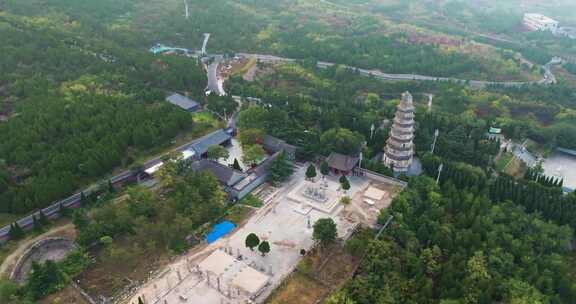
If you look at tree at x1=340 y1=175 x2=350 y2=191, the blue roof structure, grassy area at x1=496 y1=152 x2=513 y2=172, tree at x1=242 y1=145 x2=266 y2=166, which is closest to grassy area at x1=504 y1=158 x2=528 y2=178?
grassy area at x1=496 y1=152 x2=513 y2=172

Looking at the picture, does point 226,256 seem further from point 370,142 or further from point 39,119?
point 39,119

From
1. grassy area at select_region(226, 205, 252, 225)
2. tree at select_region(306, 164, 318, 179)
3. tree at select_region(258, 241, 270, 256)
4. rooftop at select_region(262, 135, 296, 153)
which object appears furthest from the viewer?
rooftop at select_region(262, 135, 296, 153)

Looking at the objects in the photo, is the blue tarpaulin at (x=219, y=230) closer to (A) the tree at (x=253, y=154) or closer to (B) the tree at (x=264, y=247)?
(B) the tree at (x=264, y=247)

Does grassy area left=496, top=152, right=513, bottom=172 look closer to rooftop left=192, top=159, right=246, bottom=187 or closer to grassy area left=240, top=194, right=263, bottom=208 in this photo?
grassy area left=240, top=194, right=263, bottom=208

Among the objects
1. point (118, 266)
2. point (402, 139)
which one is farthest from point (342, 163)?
point (118, 266)

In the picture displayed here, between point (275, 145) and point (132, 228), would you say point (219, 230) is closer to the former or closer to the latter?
point (132, 228)

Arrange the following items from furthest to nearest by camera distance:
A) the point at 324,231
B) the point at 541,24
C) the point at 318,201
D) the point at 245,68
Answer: the point at 541,24, the point at 245,68, the point at 318,201, the point at 324,231

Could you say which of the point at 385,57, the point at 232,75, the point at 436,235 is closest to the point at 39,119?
the point at 232,75
